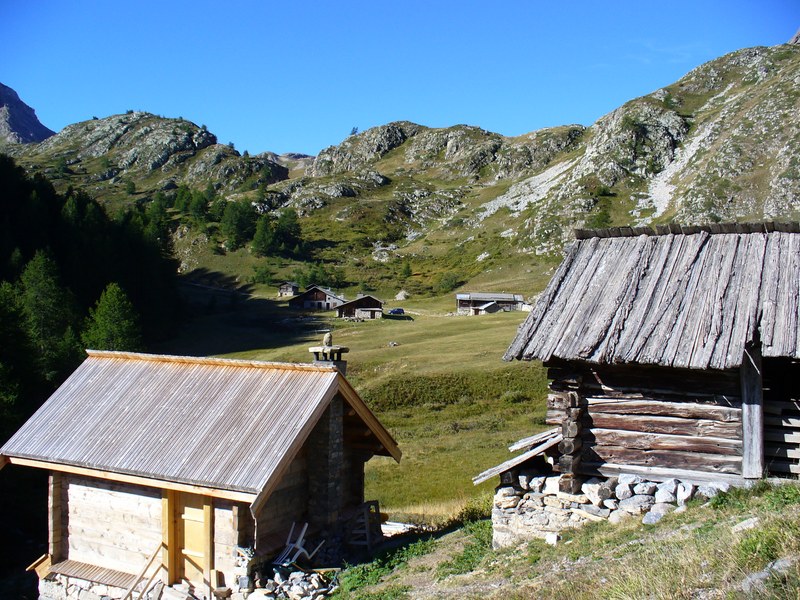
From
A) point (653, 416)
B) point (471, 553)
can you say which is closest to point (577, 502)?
point (653, 416)

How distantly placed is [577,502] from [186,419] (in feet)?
29.7

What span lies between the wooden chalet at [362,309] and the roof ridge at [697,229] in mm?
74892

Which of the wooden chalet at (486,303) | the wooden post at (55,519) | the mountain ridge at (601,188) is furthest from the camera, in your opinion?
the mountain ridge at (601,188)

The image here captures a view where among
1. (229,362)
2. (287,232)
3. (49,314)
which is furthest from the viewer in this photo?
(287,232)

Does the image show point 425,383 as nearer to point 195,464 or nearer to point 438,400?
point 438,400

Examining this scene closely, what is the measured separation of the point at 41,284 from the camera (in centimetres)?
5231

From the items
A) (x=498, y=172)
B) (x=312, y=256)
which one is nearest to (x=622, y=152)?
(x=498, y=172)

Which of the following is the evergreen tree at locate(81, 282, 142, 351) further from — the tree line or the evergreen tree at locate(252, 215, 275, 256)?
the evergreen tree at locate(252, 215, 275, 256)

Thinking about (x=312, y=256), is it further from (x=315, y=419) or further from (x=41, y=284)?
(x=315, y=419)

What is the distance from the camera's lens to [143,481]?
584 inches

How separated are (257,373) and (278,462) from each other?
352 cm

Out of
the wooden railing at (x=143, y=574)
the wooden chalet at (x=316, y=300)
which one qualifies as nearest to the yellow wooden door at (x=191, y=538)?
the wooden railing at (x=143, y=574)

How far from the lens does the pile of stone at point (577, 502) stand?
1261 centimetres

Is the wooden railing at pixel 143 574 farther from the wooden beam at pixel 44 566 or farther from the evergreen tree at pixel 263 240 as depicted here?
the evergreen tree at pixel 263 240
